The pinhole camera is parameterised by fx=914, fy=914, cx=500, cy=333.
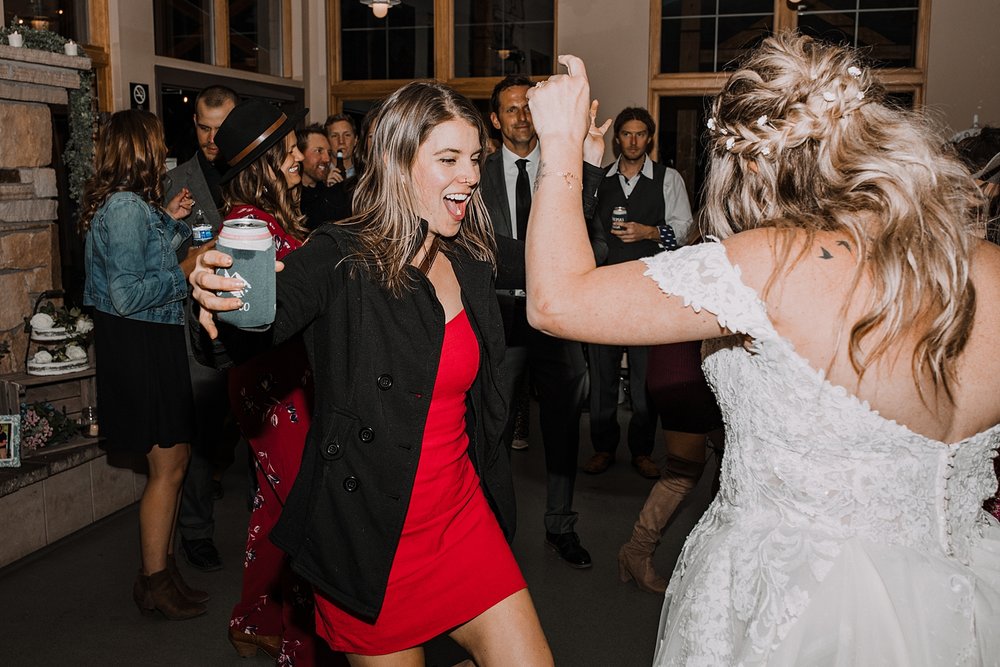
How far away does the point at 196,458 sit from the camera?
3.79 meters

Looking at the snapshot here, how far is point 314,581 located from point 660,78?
244 inches

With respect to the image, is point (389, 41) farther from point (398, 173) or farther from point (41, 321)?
point (398, 173)

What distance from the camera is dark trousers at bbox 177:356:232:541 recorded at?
3781 millimetres

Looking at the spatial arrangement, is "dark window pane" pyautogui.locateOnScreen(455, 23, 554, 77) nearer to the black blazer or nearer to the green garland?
the green garland

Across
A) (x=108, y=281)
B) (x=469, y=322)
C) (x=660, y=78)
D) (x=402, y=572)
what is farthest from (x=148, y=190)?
(x=660, y=78)

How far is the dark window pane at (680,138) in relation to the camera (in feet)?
23.9

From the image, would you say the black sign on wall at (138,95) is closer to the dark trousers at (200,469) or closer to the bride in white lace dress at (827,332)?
the dark trousers at (200,469)

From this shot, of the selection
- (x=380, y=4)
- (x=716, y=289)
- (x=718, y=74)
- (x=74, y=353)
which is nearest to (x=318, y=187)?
(x=74, y=353)

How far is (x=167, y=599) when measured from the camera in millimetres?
3264

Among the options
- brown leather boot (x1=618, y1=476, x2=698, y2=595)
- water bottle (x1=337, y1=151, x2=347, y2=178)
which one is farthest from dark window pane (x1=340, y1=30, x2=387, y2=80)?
brown leather boot (x1=618, y1=476, x2=698, y2=595)

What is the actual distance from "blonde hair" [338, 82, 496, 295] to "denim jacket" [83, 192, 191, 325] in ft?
4.53

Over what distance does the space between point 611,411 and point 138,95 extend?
12.1 feet

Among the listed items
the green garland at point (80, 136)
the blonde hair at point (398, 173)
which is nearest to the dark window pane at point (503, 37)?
the green garland at point (80, 136)

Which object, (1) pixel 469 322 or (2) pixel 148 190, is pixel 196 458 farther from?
(1) pixel 469 322
